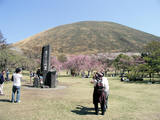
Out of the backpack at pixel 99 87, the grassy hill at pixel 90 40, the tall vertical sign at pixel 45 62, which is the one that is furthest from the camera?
the grassy hill at pixel 90 40

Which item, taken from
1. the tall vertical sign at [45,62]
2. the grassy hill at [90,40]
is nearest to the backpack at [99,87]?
the tall vertical sign at [45,62]

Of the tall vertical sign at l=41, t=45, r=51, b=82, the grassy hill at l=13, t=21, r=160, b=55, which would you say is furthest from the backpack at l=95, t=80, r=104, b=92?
the grassy hill at l=13, t=21, r=160, b=55

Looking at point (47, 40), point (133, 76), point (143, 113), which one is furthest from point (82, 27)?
point (143, 113)

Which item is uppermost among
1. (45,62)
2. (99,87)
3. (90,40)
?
(90,40)

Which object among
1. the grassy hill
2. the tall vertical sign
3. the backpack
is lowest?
the backpack

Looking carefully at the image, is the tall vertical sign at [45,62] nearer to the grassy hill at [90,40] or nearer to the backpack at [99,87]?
the backpack at [99,87]

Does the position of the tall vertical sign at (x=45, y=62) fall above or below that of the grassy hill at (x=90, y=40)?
below

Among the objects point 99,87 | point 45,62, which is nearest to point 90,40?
point 45,62

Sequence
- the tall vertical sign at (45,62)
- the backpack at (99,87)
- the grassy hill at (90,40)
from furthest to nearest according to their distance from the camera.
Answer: the grassy hill at (90,40)
the tall vertical sign at (45,62)
the backpack at (99,87)

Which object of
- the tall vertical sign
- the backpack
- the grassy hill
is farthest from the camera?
the grassy hill

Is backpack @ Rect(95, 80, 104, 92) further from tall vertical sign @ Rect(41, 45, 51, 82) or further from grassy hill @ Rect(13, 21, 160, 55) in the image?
grassy hill @ Rect(13, 21, 160, 55)

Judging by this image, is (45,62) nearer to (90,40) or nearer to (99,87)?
(99,87)

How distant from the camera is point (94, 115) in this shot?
249 inches

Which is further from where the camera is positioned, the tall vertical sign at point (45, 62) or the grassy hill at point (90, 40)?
the grassy hill at point (90, 40)
